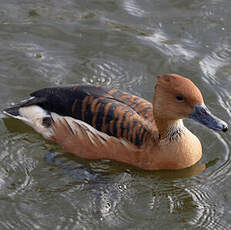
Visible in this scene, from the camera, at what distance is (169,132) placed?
305 inches

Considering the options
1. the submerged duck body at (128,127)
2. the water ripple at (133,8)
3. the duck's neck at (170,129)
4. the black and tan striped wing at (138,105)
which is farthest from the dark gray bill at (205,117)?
the water ripple at (133,8)

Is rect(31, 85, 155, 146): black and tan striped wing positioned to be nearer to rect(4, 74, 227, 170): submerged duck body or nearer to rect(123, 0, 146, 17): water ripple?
rect(4, 74, 227, 170): submerged duck body

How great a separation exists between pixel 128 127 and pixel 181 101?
2.76 ft

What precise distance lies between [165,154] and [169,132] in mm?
310

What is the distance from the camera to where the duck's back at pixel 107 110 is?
303 inches

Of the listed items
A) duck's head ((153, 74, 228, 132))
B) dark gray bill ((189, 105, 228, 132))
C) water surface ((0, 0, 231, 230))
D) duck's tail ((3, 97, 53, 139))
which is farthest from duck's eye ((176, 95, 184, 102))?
duck's tail ((3, 97, 53, 139))

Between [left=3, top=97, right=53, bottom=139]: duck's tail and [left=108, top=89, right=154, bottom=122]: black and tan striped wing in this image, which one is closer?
[left=108, top=89, right=154, bottom=122]: black and tan striped wing

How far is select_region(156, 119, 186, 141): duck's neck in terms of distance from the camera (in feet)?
25.2

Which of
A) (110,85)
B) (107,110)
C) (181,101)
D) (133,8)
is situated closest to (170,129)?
(181,101)

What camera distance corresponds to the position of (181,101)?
735 centimetres

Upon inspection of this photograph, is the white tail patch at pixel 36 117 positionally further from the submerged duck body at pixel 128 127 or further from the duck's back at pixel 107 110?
the submerged duck body at pixel 128 127

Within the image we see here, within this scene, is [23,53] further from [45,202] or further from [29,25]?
[45,202]

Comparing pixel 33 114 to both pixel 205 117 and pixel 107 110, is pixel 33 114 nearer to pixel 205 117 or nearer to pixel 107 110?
pixel 107 110

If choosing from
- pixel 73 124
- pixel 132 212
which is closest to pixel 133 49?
pixel 73 124
